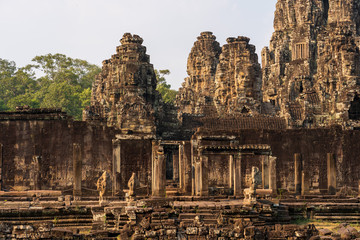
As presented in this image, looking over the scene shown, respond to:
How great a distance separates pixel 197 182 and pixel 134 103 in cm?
573

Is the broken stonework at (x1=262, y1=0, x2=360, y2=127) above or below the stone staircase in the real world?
above

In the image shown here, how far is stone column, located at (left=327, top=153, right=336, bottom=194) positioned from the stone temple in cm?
5

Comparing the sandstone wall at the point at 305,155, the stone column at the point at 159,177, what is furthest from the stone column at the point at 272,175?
the stone column at the point at 159,177

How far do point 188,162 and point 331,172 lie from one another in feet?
17.1

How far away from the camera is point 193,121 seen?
32.9 meters

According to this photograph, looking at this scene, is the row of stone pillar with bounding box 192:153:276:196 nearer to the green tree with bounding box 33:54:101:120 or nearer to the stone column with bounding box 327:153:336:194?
the stone column with bounding box 327:153:336:194

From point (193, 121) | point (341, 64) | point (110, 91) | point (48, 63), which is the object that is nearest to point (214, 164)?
point (193, 121)

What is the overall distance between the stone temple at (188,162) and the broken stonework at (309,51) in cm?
18

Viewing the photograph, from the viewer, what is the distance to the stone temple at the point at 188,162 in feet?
62.9

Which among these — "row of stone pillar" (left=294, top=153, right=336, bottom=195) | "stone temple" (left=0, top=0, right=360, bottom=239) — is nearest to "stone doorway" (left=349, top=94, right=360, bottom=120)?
"stone temple" (left=0, top=0, right=360, bottom=239)

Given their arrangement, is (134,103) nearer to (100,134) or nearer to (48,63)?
(100,134)

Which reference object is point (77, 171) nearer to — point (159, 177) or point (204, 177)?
point (159, 177)

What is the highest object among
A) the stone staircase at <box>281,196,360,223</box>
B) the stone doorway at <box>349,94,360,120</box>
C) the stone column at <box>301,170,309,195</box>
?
the stone doorway at <box>349,94,360,120</box>

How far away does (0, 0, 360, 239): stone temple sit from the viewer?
62.9ft
